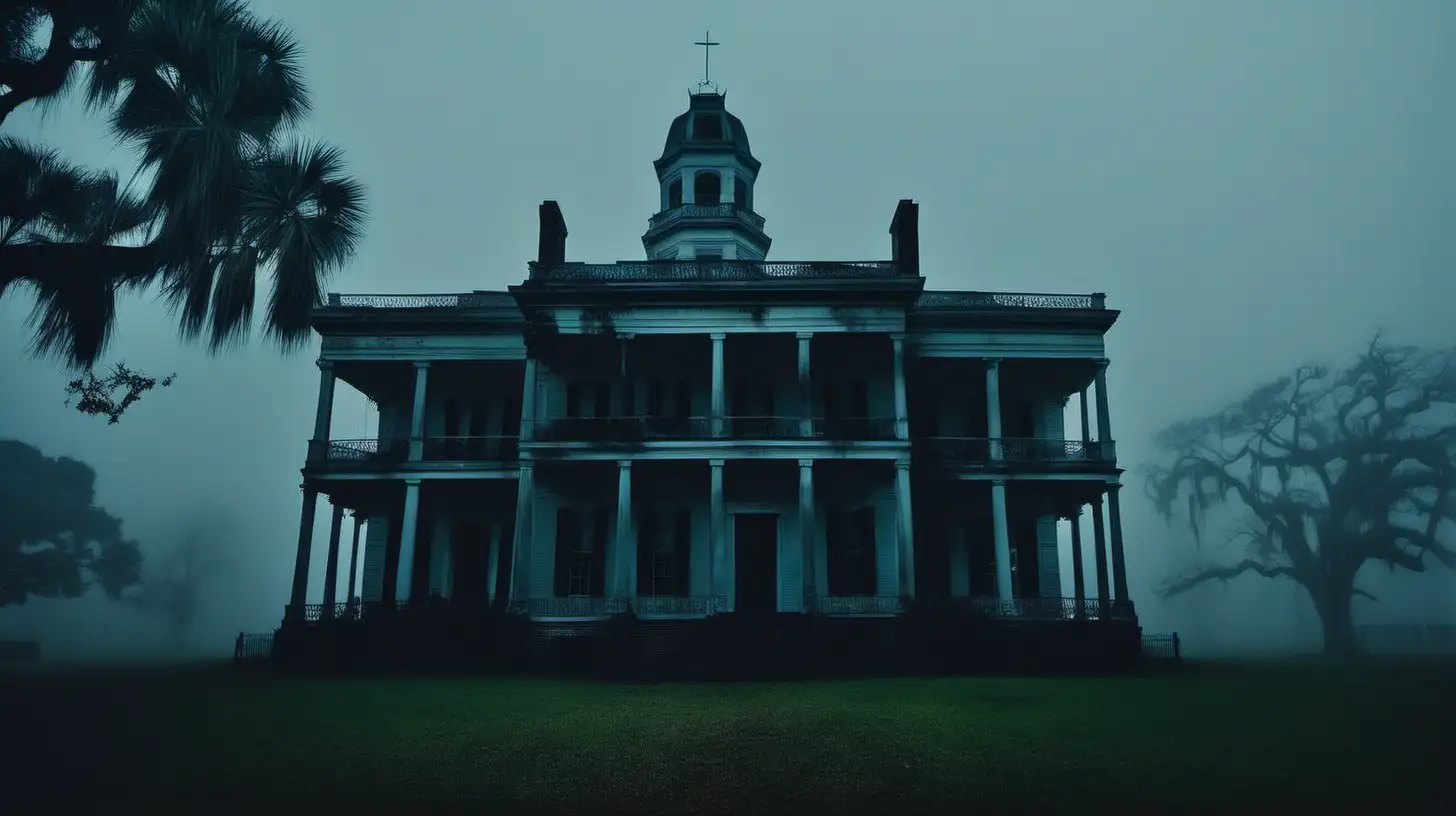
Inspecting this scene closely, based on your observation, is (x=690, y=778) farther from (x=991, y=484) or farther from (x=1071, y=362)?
(x=1071, y=362)

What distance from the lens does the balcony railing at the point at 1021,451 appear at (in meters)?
24.9

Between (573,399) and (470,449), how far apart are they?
11.4 ft

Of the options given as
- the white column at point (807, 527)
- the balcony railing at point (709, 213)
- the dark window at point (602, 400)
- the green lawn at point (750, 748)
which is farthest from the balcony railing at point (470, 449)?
the green lawn at point (750, 748)

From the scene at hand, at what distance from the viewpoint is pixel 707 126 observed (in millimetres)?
Answer: 31266

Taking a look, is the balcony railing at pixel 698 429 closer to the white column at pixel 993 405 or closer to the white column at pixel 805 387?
the white column at pixel 805 387

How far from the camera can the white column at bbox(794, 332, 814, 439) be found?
23688mm

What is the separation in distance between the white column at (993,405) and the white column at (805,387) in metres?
5.26

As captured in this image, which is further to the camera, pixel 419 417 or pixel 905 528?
pixel 419 417

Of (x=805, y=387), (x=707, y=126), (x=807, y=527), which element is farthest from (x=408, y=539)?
(x=707, y=126)

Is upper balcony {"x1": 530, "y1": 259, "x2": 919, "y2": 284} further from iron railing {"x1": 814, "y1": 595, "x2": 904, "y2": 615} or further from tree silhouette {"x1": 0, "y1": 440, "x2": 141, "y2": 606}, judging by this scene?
tree silhouette {"x1": 0, "y1": 440, "x2": 141, "y2": 606}

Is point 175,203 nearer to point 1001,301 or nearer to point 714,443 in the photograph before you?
point 714,443

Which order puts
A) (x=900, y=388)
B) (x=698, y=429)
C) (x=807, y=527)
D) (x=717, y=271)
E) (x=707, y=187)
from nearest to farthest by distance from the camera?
(x=807, y=527) → (x=900, y=388) → (x=717, y=271) → (x=698, y=429) → (x=707, y=187)

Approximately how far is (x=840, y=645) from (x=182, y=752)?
13.7 meters

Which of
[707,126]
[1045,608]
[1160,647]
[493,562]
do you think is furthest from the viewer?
[707,126]
